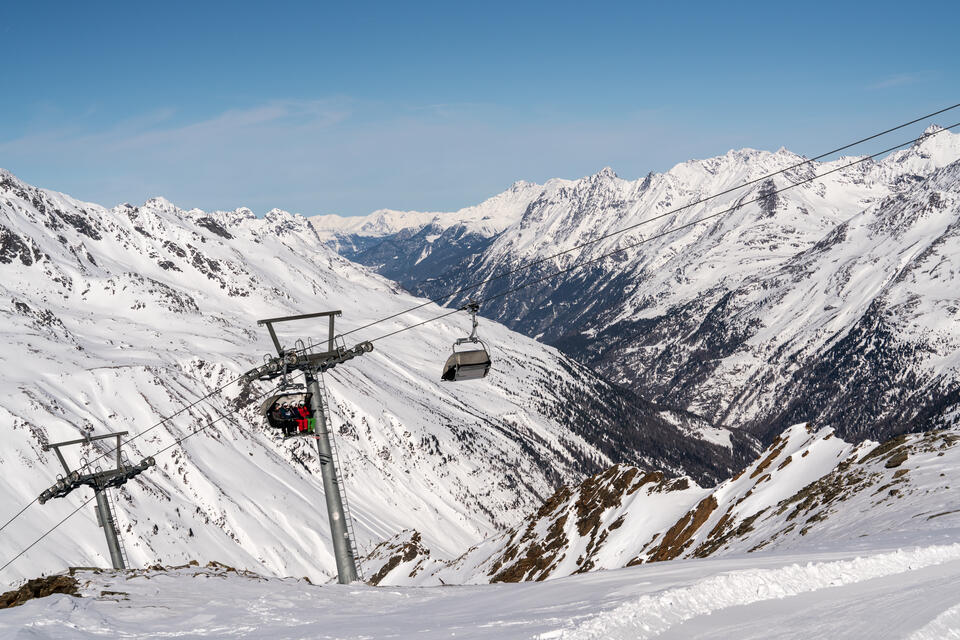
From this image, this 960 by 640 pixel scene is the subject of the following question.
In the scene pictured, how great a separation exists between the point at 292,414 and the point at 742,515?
47499mm

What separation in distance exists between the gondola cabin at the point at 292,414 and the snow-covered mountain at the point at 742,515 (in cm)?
1719

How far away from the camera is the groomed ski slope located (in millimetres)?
14898

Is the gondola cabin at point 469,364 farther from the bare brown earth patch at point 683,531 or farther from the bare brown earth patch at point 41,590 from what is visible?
the bare brown earth patch at point 683,531

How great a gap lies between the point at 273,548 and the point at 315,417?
177005mm

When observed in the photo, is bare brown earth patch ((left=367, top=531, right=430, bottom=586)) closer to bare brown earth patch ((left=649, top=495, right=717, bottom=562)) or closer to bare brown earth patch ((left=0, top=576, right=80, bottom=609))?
bare brown earth patch ((left=649, top=495, right=717, bottom=562))

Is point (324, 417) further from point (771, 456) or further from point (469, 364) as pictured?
point (771, 456)

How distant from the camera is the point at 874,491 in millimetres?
41344

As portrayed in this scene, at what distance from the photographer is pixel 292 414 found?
2827cm

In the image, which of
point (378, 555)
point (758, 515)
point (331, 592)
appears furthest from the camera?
point (378, 555)

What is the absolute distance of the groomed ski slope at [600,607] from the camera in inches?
587

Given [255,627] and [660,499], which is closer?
[255,627]

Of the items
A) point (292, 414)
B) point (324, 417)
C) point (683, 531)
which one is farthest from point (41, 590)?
point (683, 531)

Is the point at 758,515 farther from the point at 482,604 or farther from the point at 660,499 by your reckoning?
the point at 482,604

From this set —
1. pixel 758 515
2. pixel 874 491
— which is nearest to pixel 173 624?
pixel 874 491
